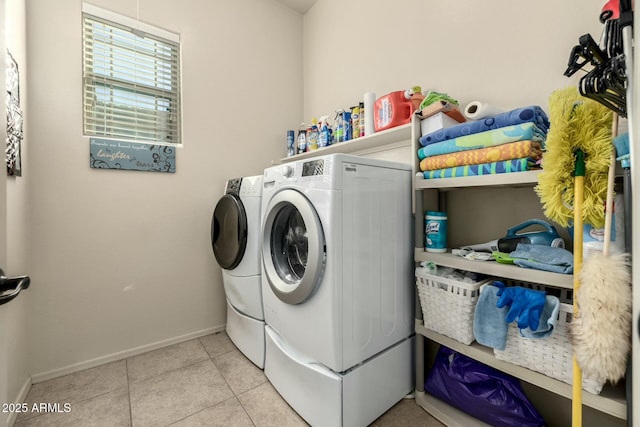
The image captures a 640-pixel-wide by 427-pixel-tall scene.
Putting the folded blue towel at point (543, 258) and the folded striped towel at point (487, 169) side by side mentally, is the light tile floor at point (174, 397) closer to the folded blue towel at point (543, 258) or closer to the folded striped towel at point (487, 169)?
the folded blue towel at point (543, 258)

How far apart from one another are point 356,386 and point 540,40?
5.83 ft

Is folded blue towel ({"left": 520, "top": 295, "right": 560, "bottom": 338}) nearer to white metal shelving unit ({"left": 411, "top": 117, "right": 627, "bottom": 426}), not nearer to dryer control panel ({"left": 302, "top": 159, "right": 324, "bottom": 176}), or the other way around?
white metal shelving unit ({"left": 411, "top": 117, "right": 627, "bottom": 426})

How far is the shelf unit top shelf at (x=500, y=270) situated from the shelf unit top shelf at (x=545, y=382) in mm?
343

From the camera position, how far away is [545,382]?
3.30 ft

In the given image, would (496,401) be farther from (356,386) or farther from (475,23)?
(475,23)

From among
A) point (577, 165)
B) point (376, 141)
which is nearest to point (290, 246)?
point (376, 141)

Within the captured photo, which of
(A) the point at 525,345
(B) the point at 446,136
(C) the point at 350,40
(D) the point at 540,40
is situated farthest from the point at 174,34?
(A) the point at 525,345

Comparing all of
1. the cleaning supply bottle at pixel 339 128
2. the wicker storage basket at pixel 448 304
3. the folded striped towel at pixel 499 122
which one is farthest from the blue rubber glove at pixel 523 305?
the cleaning supply bottle at pixel 339 128

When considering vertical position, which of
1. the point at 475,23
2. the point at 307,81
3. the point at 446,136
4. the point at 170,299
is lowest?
the point at 170,299

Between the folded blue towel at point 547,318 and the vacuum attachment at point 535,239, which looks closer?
the folded blue towel at point 547,318

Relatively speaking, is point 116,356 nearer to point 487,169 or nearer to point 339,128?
point 339,128

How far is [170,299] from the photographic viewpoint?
6.88ft

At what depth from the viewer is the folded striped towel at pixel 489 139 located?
3.50 feet

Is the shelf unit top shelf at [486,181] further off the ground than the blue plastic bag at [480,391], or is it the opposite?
the shelf unit top shelf at [486,181]
